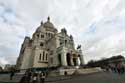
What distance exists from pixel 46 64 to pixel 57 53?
280 inches

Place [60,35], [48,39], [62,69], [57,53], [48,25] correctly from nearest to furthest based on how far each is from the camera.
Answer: [62,69], [57,53], [60,35], [48,39], [48,25]

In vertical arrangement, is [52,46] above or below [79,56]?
above

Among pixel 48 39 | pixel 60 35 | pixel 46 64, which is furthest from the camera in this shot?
pixel 48 39

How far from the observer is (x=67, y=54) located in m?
44.0

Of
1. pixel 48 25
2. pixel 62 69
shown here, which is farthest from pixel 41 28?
pixel 62 69

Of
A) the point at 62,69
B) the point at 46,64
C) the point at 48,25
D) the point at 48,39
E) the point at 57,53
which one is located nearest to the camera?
the point at 62,69

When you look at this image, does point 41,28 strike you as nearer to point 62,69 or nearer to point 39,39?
point 39,39

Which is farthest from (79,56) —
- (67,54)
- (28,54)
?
(28,54)

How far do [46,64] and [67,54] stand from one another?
9.63 m

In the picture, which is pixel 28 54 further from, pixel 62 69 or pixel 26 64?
pixel 62 69

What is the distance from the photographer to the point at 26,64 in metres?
46.6

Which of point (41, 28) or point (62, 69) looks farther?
point (41, 28)

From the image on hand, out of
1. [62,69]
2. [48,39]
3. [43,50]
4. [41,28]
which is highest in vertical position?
[41,28]

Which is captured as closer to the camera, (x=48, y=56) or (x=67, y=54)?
(x=67, y=54)
